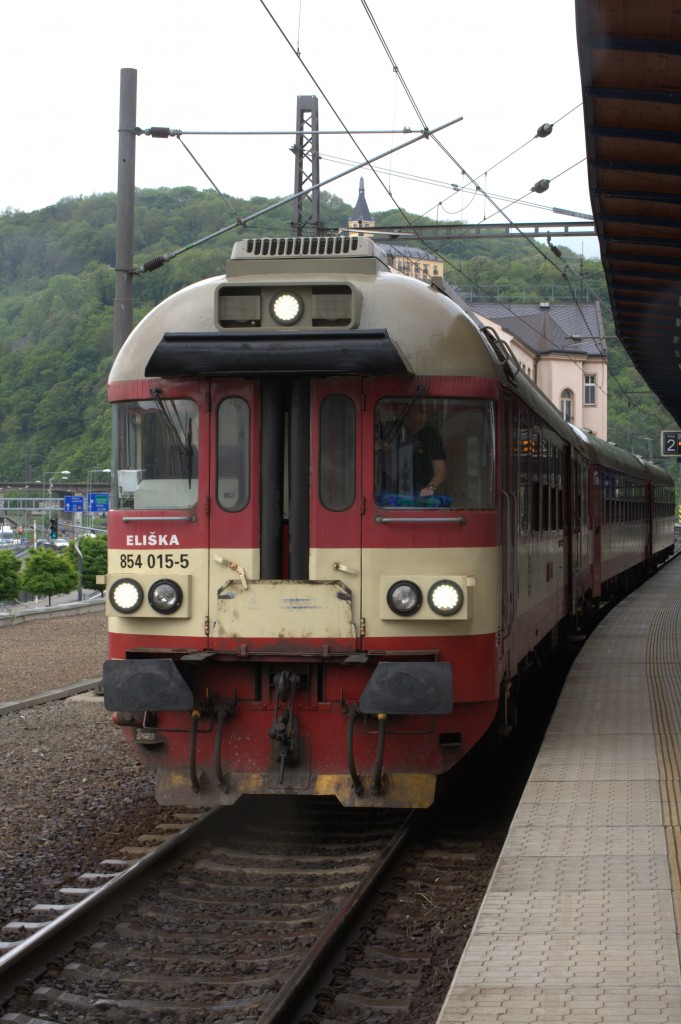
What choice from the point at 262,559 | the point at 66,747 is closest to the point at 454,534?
the point at 262,559

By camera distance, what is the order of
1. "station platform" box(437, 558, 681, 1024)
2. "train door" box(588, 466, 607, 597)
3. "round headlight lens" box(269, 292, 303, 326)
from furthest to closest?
"train door" box(588, 466, 607, 597) < "round headlight lens" box(269, 292, 303, 326) < "station platform" box(437, 558, 681, 1024)

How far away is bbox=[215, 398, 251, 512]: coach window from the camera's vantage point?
24.4 feet

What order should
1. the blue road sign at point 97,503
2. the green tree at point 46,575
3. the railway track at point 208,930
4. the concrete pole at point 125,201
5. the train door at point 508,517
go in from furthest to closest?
the blue road sign at point 97,503 → the green tree at point 46,575 → the concrete pole at point 125,201 → the train door at point 508,517 → the railway track at point 208,930

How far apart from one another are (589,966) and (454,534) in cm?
314

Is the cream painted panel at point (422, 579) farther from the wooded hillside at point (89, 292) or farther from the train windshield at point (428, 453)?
the wooded hillside at point (89, 292)

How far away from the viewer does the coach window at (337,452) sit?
7379 millimetres

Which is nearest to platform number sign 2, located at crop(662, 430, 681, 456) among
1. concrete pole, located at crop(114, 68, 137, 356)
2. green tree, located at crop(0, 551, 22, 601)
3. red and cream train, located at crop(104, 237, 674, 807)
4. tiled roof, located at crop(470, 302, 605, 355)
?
concrete pole, located at crop(114, 68, 137, 356)

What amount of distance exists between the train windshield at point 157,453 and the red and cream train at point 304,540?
0.5 inches

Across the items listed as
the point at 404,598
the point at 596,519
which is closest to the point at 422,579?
the point at 404,598

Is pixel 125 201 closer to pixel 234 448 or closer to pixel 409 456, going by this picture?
pixel 234 448

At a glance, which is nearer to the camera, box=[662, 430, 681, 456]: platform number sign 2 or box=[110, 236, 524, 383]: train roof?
box=[110, 236, 524, 383]: train roof

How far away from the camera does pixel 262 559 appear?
7422mm

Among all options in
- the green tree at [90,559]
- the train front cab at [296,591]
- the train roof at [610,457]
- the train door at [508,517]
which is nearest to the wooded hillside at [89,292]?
the train roof at [610,457]

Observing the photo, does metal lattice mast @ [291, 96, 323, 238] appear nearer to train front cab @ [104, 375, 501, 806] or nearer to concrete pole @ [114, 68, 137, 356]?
concrete pole @ [114, 68, 137, 356]
